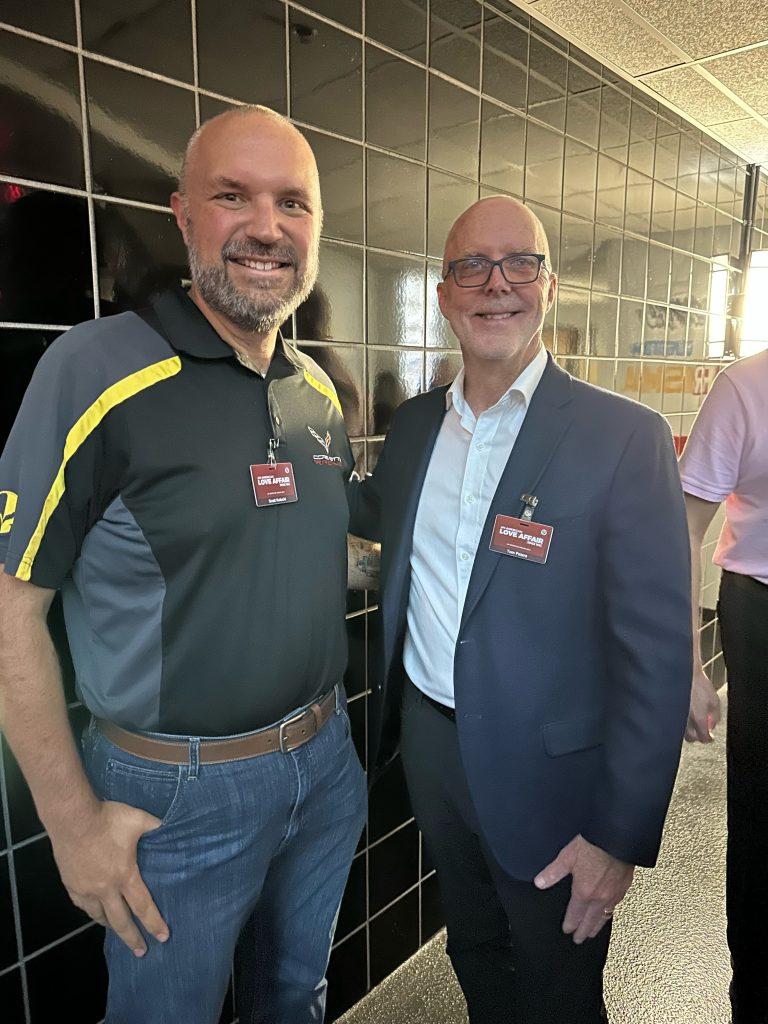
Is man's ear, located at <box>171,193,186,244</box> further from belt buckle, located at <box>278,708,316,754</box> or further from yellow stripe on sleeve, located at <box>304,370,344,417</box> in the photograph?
belt buckle, located at <box>278,708,316,754</box>

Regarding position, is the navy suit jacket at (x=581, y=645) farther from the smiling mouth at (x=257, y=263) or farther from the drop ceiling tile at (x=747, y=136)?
the drop ceiling tile at (x=747, y=136)

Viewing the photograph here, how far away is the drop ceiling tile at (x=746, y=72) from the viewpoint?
7.95ft

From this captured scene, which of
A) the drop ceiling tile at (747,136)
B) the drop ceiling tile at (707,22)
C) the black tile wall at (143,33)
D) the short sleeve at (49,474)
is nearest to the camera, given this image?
the short sleeve at (49,474)

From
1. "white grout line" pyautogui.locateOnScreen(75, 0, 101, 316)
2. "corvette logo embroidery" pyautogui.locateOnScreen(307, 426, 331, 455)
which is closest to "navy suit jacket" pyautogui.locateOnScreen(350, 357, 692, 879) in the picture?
"corvette logo embroidery" pyautogui.locateOnScreen(307, 426, 331, 455)

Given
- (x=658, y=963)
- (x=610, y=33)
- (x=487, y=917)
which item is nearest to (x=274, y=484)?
(x=487, y=917)

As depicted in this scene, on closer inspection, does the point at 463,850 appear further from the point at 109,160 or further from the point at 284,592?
the point at 109,160

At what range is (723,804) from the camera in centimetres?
287

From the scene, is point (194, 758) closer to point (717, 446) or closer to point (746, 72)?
→ point (717, 446)

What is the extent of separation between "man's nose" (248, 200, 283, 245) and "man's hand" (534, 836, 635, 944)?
1253mm

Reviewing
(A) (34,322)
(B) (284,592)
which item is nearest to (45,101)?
(A) (34,322)

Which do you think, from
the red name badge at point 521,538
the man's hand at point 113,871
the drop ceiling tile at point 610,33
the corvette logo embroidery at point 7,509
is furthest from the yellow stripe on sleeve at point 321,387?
the drop ceiling tile at point 610,33

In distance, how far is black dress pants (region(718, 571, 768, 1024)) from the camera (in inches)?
66.4

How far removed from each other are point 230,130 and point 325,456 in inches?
23.5

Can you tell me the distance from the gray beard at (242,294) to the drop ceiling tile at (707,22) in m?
1.71
